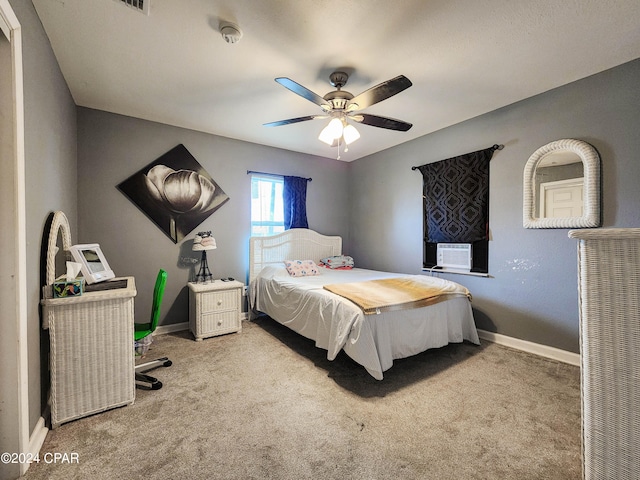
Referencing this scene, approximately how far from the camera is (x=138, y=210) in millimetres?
3197

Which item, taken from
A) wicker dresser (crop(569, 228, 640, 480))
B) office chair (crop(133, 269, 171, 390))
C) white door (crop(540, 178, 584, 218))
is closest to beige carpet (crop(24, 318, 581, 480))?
office chair (crop(133, 269, 171, 390))

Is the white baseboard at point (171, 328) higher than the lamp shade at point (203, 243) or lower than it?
lower

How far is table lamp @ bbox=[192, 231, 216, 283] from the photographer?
10.7ft

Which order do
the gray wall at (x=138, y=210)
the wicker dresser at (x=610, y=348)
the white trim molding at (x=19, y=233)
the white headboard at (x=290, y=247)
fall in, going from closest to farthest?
the wicker dresser at (x=610, y=348) → the white trim molding at (x=19, y=233) → the gray wall at (x=138, y=210) → the white headboard at (x=290, y=247)

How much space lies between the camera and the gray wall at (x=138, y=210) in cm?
295

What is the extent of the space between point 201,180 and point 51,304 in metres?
2.24

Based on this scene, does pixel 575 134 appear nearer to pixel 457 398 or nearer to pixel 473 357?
pixel 473 357

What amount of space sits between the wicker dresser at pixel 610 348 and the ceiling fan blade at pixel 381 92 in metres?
1.45

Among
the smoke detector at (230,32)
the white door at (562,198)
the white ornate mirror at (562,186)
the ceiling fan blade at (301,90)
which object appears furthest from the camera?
the white door at (562,198)

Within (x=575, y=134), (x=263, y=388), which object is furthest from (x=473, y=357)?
(x=575, y=134)

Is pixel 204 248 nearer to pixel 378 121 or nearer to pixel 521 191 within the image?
pixel 378 121

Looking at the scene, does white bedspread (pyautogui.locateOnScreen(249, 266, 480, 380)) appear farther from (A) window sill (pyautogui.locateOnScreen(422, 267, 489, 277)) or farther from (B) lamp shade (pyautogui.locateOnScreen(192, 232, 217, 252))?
(B) lamp shade (pyautogui.locateOnScreen(192, 232, 217, 252))

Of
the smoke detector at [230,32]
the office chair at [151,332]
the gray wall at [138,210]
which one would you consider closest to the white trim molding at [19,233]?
the office chair at [151,332]

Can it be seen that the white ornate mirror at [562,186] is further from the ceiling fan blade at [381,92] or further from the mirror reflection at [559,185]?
the ceiling fan blade at [381,92]
